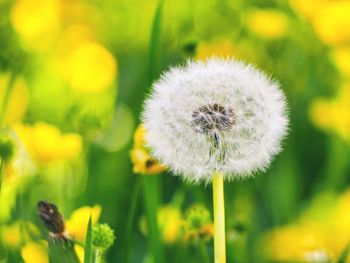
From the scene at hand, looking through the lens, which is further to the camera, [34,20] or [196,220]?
[34,20]

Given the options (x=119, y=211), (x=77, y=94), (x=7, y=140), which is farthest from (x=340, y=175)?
(x=7, y=140)

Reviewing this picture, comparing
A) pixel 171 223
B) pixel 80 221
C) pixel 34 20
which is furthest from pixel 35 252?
pixel 34 20

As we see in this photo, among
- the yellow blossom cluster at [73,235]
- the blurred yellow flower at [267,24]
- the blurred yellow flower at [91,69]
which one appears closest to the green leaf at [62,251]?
the yellow blossom cluster at [73,235]

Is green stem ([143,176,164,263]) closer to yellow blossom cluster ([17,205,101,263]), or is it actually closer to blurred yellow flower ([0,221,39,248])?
yellow blossom cluster ([17,205,101,263])

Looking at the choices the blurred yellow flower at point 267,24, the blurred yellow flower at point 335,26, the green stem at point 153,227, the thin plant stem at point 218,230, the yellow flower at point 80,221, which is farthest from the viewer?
the blurred yellow flower at point 267,24

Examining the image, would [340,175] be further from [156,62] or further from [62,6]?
[62,6]

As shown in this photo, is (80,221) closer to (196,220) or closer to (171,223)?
(196,220)

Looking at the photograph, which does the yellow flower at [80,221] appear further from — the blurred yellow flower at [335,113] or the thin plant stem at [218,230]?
the blurred yellow flower at [335,113]
